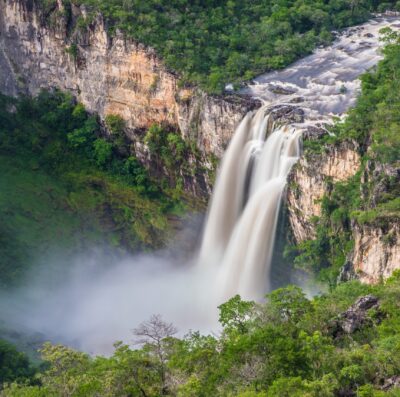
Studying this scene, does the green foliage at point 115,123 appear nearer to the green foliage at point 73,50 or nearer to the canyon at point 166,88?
the canyon at point 166,88

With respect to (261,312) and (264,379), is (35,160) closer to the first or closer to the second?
(261,312)

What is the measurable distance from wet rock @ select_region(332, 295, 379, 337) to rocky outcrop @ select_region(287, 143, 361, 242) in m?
10.4

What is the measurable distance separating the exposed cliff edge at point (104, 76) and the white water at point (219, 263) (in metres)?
1.80

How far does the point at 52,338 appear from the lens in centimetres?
3412

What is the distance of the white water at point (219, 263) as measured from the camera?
3378 cm

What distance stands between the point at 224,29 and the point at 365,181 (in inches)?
595

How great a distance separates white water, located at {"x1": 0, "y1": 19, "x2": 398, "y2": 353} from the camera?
3378 cm

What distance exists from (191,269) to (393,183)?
1242 centimetres

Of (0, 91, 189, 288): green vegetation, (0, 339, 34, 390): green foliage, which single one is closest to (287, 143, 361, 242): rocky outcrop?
(0, 91, 189, 288): green vegetation

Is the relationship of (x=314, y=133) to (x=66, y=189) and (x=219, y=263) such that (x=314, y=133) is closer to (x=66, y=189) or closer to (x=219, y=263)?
(x=219, y=263)

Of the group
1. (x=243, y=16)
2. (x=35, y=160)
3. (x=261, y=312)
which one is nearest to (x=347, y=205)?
(x=261, y=312)

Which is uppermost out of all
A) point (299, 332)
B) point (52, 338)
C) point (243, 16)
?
point (243, 16)

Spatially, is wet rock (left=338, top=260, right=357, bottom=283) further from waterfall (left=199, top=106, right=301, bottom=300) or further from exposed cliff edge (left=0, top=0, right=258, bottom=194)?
exposed cliff edge (left=0, top=0, right=258, bottom=194)

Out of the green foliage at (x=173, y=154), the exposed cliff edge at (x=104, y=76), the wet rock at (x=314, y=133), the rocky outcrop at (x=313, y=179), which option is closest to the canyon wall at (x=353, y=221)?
the rocky outcrop at (x=313, y=179)
